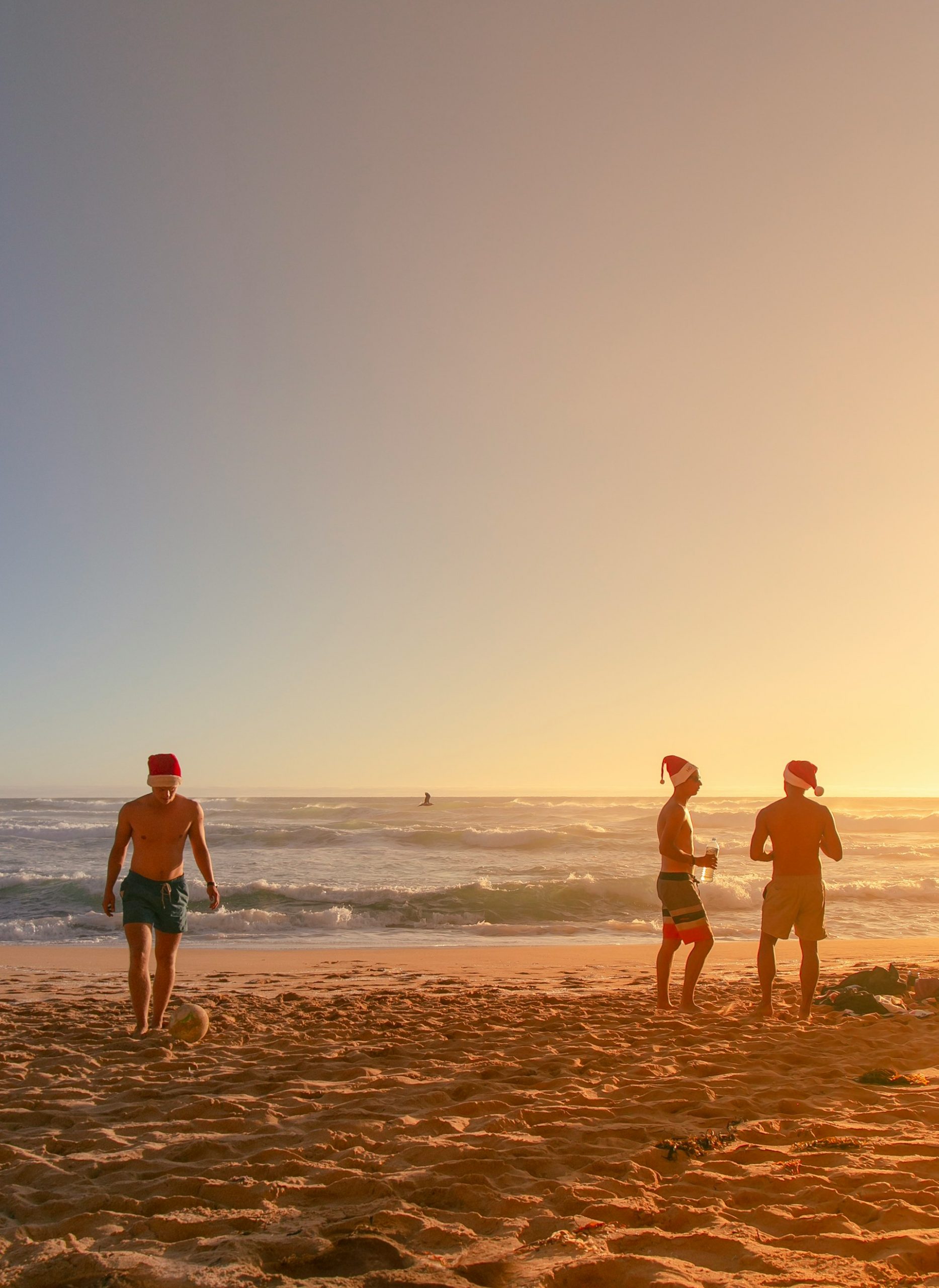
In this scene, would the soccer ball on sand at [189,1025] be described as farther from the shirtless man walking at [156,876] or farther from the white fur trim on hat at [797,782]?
the white fur trim on hat at [797,782]

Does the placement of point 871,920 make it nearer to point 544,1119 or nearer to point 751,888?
point 751,888

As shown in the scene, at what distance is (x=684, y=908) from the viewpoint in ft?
20.6

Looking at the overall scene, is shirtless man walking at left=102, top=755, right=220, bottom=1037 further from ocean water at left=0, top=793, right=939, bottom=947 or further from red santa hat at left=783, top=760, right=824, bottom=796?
ocean water at left=0, top=793, right=939, bottom=947

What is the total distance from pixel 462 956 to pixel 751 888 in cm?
851

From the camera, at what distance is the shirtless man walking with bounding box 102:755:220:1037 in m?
5.60

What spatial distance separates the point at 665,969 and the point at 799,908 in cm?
110

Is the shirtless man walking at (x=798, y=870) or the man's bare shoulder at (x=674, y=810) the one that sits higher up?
the man's bare shoulder at (x=674, y=810)

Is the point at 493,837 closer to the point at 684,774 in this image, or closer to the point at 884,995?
the point at 884,995

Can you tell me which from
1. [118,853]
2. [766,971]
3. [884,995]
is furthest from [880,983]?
[118,853]

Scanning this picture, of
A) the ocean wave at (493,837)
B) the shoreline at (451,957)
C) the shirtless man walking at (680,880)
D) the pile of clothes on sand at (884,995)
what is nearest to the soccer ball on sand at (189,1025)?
the shirtless man walking at (680,880)

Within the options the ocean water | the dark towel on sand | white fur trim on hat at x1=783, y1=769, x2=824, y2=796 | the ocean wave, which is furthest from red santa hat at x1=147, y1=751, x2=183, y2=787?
the ocean wave

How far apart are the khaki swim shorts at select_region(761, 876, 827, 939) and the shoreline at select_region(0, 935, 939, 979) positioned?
2.90 meters

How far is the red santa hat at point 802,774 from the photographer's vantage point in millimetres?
6535

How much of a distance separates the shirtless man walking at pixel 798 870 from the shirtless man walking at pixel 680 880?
510mm
